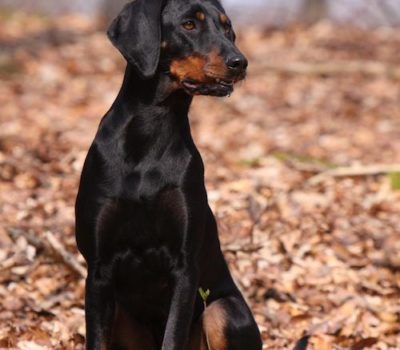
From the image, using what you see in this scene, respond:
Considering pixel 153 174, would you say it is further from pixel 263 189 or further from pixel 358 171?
pixel 358 171

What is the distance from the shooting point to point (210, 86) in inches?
159

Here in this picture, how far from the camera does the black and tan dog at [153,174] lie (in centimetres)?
407

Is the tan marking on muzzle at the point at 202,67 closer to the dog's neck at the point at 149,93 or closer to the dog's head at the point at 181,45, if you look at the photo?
the dog's head at the point at 181,45

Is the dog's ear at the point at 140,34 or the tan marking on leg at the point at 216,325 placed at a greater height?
the dog's ear at the point at 140,34

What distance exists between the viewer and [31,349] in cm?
483

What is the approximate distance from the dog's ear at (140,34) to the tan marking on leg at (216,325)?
128cm

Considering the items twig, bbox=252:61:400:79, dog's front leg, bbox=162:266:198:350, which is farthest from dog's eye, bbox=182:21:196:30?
twig, bbox=252:61:400:79

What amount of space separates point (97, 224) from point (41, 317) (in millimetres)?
1533

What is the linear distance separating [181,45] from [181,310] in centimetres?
126

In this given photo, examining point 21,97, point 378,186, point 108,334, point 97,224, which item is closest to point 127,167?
point 97,224

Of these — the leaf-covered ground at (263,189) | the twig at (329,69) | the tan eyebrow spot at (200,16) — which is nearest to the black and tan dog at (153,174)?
the tan eyebrow spot at (200,16)

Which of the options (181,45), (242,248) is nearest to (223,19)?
(181,45)

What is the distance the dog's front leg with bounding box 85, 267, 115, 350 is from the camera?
164 inches

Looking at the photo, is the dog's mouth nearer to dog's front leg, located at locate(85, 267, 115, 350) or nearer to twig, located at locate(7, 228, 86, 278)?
dog's front leg, located at locate(85, 267, 115, 350)
